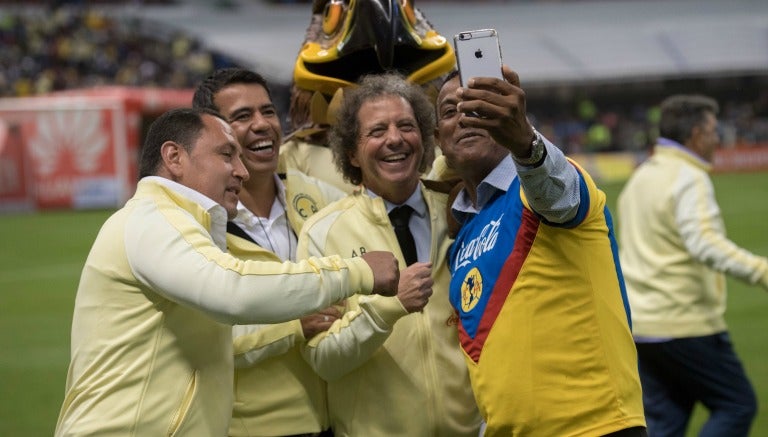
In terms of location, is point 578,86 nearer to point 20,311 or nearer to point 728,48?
point 728,48

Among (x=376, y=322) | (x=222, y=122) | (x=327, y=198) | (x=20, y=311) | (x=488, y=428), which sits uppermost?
(x=222, y=122)

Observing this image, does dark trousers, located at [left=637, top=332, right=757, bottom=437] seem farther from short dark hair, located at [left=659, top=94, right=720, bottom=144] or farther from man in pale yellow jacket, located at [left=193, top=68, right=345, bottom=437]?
man in pale yellow jacket, located at [left=193, top=68, right=345, bottom=437]

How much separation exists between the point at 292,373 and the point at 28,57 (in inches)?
1361

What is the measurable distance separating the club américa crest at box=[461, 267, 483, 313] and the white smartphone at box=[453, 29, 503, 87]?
0.77 meters

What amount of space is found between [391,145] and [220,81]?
0.80 m

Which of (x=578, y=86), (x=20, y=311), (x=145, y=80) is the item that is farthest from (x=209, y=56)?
(x=20, y=311)

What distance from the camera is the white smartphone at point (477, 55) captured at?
2936mm

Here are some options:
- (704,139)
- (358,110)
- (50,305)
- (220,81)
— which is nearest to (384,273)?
(358,110)

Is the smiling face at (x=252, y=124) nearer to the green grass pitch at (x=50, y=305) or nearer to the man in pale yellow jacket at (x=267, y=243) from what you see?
the man in pale yellow jacket at (x=267, y=243)

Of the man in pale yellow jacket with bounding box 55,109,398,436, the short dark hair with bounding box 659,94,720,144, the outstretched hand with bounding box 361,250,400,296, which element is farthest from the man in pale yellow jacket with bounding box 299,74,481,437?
the short dark hair with bounding box 659,94,720,144

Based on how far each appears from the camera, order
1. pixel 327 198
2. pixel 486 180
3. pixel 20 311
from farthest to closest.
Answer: pixel 20 311 < pixel 327 198 < pixel 486 180

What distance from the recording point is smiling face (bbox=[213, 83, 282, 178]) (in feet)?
14.1

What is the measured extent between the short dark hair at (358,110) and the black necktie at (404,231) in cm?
18

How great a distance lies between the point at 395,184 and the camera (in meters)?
4.00
